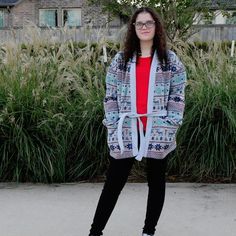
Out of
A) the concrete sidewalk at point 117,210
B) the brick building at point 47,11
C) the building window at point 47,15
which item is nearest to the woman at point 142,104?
the concrete sidewalk at point 117,210

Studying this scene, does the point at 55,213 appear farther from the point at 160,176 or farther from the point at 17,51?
the point at 17,51

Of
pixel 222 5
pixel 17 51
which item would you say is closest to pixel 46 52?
pixel 17 51

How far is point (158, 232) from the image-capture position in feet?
13.3

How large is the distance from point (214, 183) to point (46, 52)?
2.54 meters

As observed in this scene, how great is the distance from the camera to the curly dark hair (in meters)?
3.53

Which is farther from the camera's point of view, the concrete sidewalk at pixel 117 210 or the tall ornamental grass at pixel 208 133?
the tall ornamental grass at pixel 208 133

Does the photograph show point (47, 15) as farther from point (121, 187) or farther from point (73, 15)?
point (121, 187)

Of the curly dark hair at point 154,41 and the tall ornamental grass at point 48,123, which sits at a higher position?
the curly dark hair at point 154,41

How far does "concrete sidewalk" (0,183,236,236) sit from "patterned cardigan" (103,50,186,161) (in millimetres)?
853

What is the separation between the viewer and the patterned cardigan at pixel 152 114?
3459 mm

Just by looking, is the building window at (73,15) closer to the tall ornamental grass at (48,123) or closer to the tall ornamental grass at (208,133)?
the tall ornamental grass at (48,123)

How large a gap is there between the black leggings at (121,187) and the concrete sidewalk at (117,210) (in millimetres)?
420

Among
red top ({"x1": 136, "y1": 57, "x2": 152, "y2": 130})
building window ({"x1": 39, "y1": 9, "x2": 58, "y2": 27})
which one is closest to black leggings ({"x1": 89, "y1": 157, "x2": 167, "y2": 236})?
red top ({"x1": 136, "y1": 57, "x2": 152, "y2": 130})

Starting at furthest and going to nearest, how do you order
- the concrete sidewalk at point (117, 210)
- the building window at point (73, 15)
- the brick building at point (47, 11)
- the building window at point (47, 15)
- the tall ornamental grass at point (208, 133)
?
the building window at point (47, 15) < the building window at point (73, 15) < the brick building at point (47, 11) < the tall ornamental grass at point (208, 133) < the concrete sidewalk at point (117, 210)
